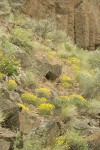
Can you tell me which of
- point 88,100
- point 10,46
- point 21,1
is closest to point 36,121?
point 88,100

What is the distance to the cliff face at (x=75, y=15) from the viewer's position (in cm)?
3159

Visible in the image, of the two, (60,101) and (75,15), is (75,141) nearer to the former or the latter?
(60,101)

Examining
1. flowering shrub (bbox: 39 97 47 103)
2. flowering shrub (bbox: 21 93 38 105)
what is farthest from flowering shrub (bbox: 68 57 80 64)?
flowering shrub (bbox: 21 93 38 105)

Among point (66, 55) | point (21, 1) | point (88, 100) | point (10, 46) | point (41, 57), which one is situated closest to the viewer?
point (88, 100)

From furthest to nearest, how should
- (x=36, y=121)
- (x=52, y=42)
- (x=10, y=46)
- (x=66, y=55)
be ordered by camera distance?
(x=52, y=42)
(x=66, y=55)
(x=10, y=46)
(x=36, y=121)

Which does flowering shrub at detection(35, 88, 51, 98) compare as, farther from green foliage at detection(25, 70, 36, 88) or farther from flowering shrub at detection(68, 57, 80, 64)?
flowering shrub at detection(68, 57, 80, 64)

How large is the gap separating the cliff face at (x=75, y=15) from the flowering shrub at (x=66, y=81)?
1244 centimetres

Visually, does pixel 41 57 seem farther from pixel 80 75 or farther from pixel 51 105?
pixel 51 105

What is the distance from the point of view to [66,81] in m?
19.3

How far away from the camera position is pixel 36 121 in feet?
39.8

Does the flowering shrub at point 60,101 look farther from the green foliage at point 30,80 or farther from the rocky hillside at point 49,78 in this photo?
the green foliage at point 30,80

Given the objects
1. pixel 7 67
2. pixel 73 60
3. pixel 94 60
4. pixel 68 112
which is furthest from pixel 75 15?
pixel 68 112

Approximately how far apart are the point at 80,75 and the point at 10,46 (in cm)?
329

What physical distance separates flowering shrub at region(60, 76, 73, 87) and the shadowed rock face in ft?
40.7
